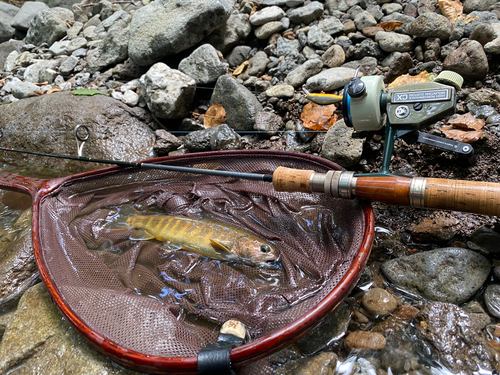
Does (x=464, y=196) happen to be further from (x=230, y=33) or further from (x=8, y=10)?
(x=8, y=10)

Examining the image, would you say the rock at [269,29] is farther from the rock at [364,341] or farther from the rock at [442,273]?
the rock at [364,341]

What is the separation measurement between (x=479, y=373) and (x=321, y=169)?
1702mm

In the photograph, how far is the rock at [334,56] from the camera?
498 centimetres

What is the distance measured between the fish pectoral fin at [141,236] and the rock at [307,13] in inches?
183

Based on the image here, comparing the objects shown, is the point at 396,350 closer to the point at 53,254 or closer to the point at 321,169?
the point at 321,169

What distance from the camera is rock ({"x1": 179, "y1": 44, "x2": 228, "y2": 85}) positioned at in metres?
5.39

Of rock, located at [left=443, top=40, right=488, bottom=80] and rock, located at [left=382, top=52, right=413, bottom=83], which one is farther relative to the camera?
rock, located at [left=382, top=52, right=413, bottom=83]

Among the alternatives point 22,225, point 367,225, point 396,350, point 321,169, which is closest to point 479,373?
point 396,350

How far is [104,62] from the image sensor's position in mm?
6941

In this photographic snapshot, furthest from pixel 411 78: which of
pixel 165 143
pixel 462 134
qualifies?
pixel 165 143

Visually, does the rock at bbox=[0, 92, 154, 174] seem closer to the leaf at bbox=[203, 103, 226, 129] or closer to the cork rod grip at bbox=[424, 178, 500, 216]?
the leaf at bbox=[203, 103, 226, 129]

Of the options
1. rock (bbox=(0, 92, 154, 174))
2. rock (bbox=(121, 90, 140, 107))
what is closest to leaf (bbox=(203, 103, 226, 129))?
rock (bbox=(0, 92, 154, 174))

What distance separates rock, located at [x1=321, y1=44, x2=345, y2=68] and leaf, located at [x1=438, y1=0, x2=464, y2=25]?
146cm

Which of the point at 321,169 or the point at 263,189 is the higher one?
the point at 321,169
